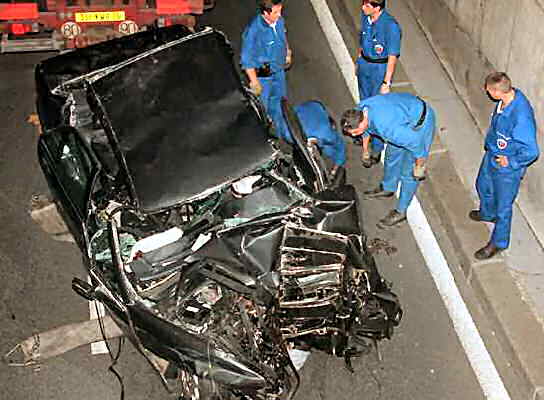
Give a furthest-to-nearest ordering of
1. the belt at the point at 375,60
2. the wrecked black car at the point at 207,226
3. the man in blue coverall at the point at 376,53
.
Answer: the belt at the point at 375,60
the man in blue coverall at the point at 376,53
the wrecked black car at the point at 207,226

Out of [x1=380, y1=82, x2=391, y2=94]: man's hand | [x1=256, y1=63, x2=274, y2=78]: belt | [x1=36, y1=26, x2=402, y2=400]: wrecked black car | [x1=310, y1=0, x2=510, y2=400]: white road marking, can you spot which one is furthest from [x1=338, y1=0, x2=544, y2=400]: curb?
[x1=256, y1=63, x2=274, y2=78]: belt

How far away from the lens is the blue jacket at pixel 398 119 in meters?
8.28

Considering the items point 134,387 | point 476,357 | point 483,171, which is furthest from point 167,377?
point 483,171

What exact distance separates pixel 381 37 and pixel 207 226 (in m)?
3.05

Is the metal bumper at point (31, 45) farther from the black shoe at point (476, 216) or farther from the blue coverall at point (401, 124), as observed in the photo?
the black shoe at point (476, 216)

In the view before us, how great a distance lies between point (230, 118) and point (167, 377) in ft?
7.20

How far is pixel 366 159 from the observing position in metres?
9.49

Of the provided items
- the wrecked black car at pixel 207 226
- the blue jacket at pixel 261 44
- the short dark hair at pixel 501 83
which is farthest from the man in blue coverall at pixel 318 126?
the short dark hair at pixel 501 83

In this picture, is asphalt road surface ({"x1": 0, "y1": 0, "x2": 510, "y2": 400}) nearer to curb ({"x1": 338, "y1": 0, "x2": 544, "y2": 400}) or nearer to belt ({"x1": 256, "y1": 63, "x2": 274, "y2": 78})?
curb ({"x1": 338, "y1": 0, "x2": 544, "y2": 400})

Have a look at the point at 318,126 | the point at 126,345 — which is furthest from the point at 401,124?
the point at 126,345

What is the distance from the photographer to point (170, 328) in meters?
6.86

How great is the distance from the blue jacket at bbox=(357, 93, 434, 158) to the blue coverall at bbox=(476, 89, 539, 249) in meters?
0.64

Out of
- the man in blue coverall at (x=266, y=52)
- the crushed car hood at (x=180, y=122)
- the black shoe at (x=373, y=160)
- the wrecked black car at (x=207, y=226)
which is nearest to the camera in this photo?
the wrecked black car at (x=207, y=226)

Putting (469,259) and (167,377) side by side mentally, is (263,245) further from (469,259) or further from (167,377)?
(469,259)
